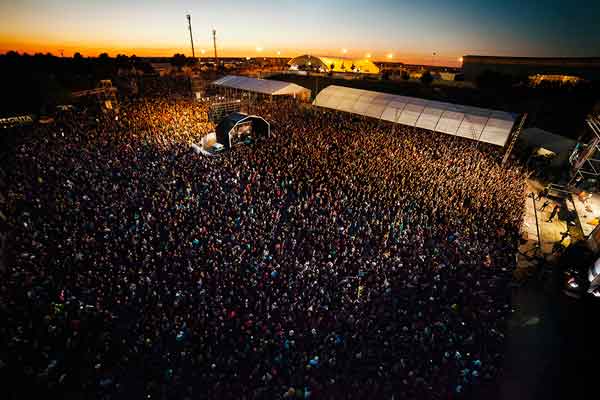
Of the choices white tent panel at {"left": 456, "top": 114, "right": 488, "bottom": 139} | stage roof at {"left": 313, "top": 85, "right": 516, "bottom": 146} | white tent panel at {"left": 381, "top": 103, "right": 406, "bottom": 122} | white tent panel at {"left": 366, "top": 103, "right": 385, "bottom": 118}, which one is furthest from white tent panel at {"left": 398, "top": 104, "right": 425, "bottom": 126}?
white tent panel at {"left": 456, "top": 114, "right": 488, "bottom": 139}

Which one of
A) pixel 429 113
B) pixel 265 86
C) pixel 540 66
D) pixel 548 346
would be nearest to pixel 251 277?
pixel 548 346

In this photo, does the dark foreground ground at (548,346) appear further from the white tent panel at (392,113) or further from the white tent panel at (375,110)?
the white tent panel at (375,110)

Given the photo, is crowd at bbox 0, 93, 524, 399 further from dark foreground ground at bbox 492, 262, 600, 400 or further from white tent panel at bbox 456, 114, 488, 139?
white tent panel at bbox 456, 114, 488, 139

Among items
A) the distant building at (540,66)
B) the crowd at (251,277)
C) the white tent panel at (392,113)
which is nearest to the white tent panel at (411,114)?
the white tent panel at (392,113)

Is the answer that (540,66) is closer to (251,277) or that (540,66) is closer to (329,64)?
(329,64)

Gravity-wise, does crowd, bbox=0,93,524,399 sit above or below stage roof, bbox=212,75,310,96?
below

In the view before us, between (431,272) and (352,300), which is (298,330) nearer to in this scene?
(352,300)
